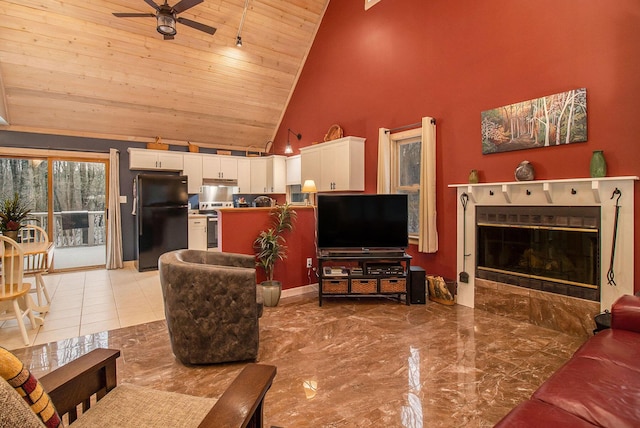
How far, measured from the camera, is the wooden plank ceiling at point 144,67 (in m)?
4.69

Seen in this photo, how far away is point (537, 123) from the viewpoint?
3.47m

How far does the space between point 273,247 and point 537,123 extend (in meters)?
3.11

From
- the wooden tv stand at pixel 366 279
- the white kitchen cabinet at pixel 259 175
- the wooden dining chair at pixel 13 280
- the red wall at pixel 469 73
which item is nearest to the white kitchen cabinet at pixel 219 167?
the white kitchen cabinet at pixel 259 175

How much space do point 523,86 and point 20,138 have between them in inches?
293

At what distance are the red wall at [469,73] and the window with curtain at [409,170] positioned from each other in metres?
0.24

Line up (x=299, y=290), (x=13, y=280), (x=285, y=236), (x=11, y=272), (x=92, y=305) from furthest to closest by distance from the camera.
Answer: (x=299, y=290)
(x=285, y=236)
(x=92, y=305)
(x=13, y=280)
(x=11, y=272)

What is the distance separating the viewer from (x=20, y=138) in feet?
18.9

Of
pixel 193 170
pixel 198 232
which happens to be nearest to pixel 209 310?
pixel 198 232

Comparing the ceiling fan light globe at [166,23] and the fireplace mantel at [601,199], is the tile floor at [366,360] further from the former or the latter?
the ceiling fan light globe at [166,23]

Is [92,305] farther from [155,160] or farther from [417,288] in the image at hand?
[417,288]

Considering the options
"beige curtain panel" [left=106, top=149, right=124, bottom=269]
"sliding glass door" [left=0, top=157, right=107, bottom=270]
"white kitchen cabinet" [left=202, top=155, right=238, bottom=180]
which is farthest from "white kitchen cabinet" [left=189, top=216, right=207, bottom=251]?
"sliding glass door" [left=0, top=157, right=107, bottom=270]

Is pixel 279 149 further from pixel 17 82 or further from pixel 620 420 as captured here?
pixel 620 420

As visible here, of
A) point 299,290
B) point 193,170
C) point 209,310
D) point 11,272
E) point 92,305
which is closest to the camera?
point 209,310

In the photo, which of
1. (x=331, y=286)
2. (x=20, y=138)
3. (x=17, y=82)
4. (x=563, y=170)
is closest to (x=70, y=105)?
(x=17, y=82)
